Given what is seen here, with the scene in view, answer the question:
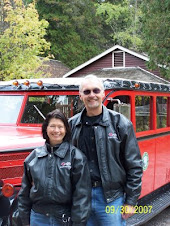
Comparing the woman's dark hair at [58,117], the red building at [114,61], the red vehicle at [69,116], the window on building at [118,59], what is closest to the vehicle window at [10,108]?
the red vehicle at [69,116]

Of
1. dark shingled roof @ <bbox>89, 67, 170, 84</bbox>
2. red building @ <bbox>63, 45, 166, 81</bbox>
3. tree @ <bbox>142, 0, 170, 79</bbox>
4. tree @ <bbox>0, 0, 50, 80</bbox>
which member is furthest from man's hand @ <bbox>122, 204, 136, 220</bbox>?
red building @ <bbox>63, 45, 166, 81</bbox>

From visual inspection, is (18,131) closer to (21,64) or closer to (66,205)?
(66,205)

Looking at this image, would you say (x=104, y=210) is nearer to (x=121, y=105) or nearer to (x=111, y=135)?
(x=111, y=135)

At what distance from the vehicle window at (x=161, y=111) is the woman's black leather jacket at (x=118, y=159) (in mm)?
2800

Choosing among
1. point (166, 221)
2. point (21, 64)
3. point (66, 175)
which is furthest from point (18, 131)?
point (21, 64)

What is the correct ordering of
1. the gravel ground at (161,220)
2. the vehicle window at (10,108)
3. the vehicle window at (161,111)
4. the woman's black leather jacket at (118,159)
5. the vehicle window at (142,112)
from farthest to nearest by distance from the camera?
1. the gravel ground at (161,220)
2. the vehicle window at (161,111)
3. the vehicle window at (142,112)
4. the vehicle window at (10,108)
5. the woman's black leather jacket at (118,159)

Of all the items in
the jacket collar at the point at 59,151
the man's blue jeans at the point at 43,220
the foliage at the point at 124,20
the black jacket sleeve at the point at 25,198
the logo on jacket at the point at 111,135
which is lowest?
the man's blue jeans at the point at 43,220

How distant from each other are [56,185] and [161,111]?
3476mm

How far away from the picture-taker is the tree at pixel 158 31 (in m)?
16.4

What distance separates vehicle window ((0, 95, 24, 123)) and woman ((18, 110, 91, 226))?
1975 mm

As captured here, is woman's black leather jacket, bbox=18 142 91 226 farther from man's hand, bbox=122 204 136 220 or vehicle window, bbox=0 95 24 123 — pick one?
vehicle window, bbox=0 95 24 123

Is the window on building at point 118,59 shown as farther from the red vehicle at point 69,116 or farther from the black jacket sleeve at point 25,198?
the black jacket sleeve at point 25,198

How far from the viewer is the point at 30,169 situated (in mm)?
2637

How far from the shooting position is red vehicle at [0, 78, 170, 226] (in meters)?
3.71
